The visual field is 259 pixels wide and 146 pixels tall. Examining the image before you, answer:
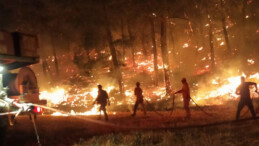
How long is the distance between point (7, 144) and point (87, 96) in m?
17.9

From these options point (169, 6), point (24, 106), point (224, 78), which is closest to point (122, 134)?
point (24, 106)

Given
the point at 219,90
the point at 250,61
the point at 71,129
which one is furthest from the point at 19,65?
the point at 250,61

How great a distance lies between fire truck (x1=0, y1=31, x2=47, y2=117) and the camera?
21.4ft

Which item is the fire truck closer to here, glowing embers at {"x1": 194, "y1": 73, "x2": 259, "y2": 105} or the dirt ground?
the dirt ground

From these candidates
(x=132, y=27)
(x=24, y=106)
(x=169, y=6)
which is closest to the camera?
(x=24, y=106)

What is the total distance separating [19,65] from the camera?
7.86m

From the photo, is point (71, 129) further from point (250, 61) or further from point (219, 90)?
point (250, 61)

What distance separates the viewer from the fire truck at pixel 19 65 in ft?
21.4

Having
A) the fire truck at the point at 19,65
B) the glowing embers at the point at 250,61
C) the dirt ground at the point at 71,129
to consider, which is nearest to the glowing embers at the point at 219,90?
the glowing embers at the point at 250,61

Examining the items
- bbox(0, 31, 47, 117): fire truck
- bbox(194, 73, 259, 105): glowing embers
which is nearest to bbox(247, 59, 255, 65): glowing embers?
bbox(194, 73, 259, 105): glowing embers

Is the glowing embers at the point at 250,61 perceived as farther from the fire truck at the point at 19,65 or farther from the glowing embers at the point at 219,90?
the fire truck at the point at 19,65

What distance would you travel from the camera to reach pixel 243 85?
10031mm

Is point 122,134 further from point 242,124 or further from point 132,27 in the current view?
point 132,27

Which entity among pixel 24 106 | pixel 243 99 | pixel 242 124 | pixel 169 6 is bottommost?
pixel 242 124
